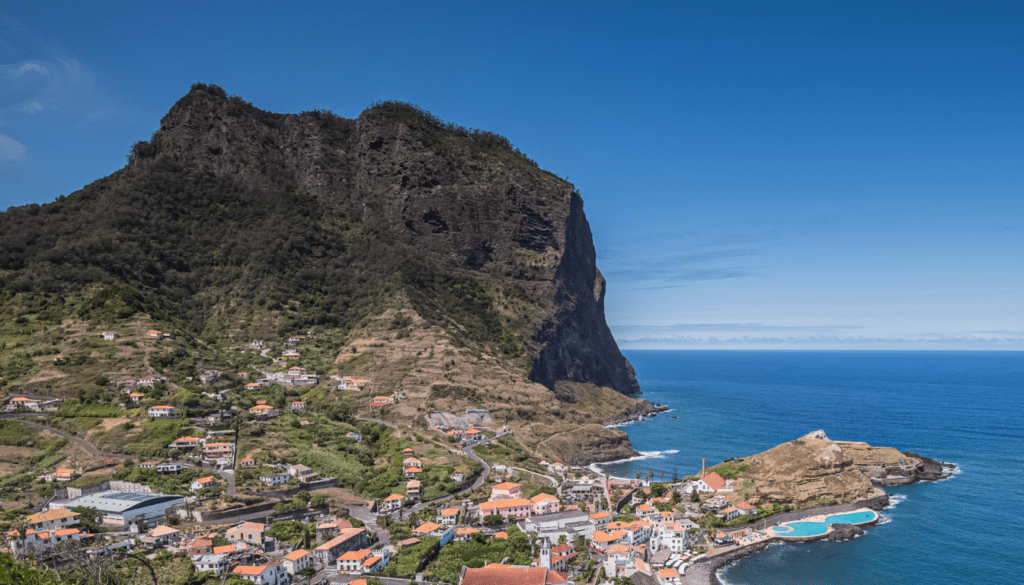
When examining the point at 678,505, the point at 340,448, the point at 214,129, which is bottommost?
the point at 678,505

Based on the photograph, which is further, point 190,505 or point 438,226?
point 438,226

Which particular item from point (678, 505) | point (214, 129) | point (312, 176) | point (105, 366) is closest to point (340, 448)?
point (105, 366)

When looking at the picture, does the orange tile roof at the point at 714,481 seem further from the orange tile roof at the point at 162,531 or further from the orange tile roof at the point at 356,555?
the orange tile roof at the point at 162,531

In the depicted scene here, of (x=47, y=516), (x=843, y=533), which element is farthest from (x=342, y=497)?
(x=843, y=533)

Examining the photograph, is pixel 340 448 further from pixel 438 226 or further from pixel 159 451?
pixel 438 226

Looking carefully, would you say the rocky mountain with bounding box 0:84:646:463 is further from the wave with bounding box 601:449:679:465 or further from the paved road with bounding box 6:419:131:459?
the paved road with bounding box 6:419:131:459

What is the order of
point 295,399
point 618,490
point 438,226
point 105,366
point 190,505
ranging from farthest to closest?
point 438,226 < point 295,399 < point 105,366 < point 618,490 < point 190,505
